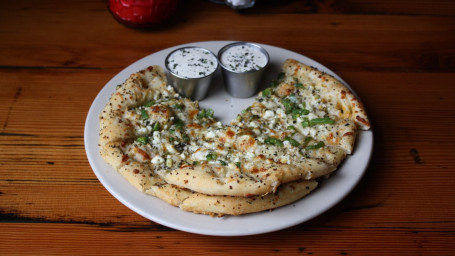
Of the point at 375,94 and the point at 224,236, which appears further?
the point at 375,94

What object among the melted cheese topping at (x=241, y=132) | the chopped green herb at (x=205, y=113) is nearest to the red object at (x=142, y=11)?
the melted cheese topping at (x=241, y=132)

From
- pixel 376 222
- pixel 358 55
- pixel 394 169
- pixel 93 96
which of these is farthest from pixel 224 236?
pixel 358 55

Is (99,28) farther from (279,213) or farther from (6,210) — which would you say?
(279,213)

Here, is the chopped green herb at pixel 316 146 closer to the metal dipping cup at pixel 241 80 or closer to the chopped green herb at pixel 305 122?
the chopped green herb at pixel 305 122

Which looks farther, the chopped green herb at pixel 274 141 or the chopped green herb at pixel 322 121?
the chopped green herb at pixel 322 121

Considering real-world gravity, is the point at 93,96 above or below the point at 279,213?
below

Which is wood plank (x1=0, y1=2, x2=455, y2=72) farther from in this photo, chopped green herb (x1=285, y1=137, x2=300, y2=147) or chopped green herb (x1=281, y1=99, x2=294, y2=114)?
chopped green herb (x1=285, y1=137, x2=300, y2=147)
